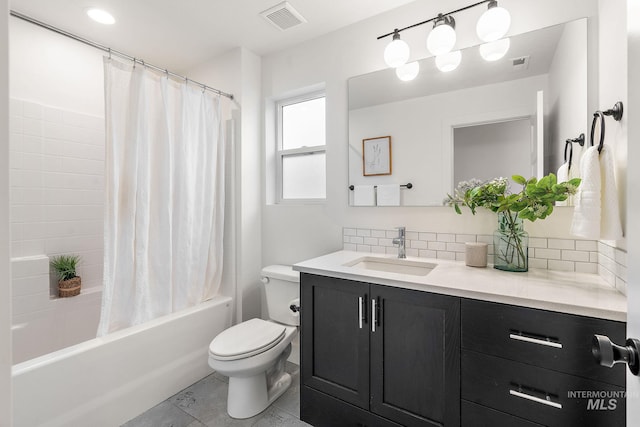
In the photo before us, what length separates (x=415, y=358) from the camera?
4.09ft

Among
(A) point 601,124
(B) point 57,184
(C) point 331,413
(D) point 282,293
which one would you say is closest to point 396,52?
(A) point 601,124

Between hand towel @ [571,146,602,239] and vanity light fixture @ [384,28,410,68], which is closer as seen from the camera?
hand towel @ [571,146,602,239]

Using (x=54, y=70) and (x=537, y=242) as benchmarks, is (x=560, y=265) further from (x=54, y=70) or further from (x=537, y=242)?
(x=54, y=70)

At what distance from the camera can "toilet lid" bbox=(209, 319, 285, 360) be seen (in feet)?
5.08

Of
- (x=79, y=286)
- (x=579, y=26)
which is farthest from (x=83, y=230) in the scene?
(x=579, y=26)

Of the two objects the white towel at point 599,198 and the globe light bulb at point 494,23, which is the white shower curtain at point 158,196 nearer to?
the globe light bulb at point 494,23

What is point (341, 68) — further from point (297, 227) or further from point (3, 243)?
point (3, 243)

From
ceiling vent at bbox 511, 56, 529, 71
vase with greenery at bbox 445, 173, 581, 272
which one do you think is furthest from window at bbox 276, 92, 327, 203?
ceiling vent at bbox 511, 56, 529, 71

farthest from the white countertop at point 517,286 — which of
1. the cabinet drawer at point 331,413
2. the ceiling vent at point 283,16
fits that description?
the ceiling vent at point 283,16

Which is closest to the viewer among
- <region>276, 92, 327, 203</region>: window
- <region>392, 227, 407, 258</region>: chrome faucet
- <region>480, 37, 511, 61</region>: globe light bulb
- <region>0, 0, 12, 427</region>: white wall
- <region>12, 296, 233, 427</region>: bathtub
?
<region>0, 0, 12, 427</region>: white wall

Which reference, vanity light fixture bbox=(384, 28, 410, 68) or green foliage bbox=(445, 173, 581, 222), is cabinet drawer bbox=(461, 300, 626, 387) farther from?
vanity light fixture bbox=(384, 28, 410, 68)

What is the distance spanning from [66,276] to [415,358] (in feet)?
7.92

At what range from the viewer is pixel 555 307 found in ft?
3.22

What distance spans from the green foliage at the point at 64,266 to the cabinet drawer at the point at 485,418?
260 cm
